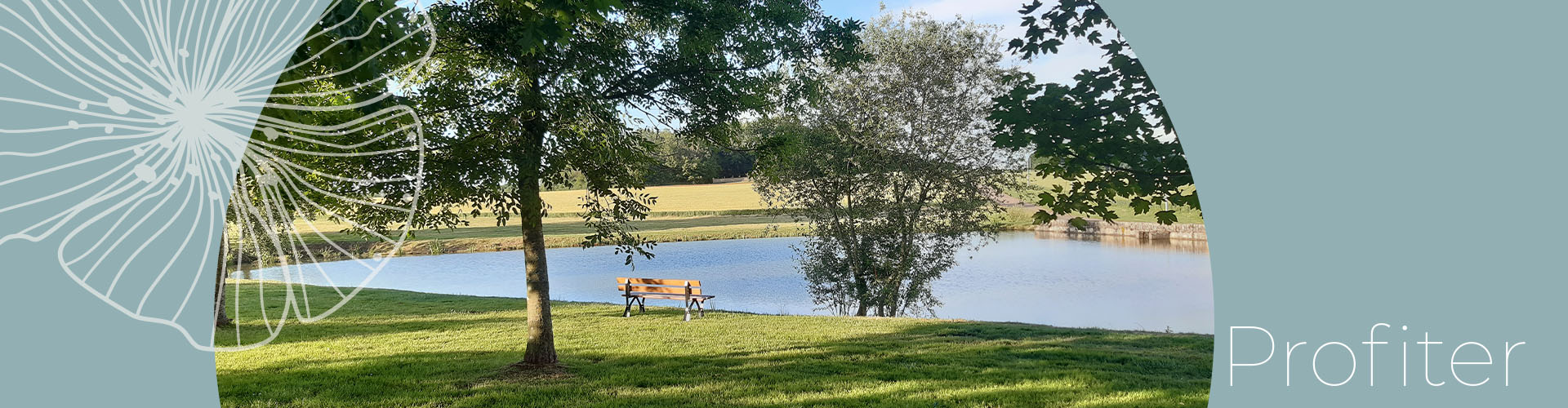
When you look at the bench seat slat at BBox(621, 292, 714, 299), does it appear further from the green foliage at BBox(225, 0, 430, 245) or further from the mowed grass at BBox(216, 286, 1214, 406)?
the green foliage at BBox(225, 0, 430, 245)

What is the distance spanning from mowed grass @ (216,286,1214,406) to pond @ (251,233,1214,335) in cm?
307

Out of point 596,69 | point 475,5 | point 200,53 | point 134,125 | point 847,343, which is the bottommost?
point 847,343

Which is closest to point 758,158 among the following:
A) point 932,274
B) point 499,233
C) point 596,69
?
point 596,69

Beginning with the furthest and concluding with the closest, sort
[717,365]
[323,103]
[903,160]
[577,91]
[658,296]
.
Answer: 1. [903,160]
2. [658,296]
3. [717,365]
4. [577,91]
5. [323,103]

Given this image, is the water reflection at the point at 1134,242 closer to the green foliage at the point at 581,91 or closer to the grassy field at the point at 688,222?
the grassy field at the point at 688,222

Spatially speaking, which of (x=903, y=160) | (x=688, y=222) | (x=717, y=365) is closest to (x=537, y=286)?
(x=717, y=365)

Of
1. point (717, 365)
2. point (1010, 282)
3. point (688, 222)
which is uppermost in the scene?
point (688, 222)

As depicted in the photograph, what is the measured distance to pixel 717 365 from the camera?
766cm

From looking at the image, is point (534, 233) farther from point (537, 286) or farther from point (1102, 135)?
point (1102, 135)

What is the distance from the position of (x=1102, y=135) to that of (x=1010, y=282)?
10.7 m

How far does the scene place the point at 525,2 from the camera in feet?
15.6

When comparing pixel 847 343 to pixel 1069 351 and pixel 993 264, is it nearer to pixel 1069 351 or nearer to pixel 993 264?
pixel 1069 351

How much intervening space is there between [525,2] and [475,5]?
133 centimetres

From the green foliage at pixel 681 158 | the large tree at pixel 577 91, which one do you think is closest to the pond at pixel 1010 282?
the green foliage at pixel 681 158
